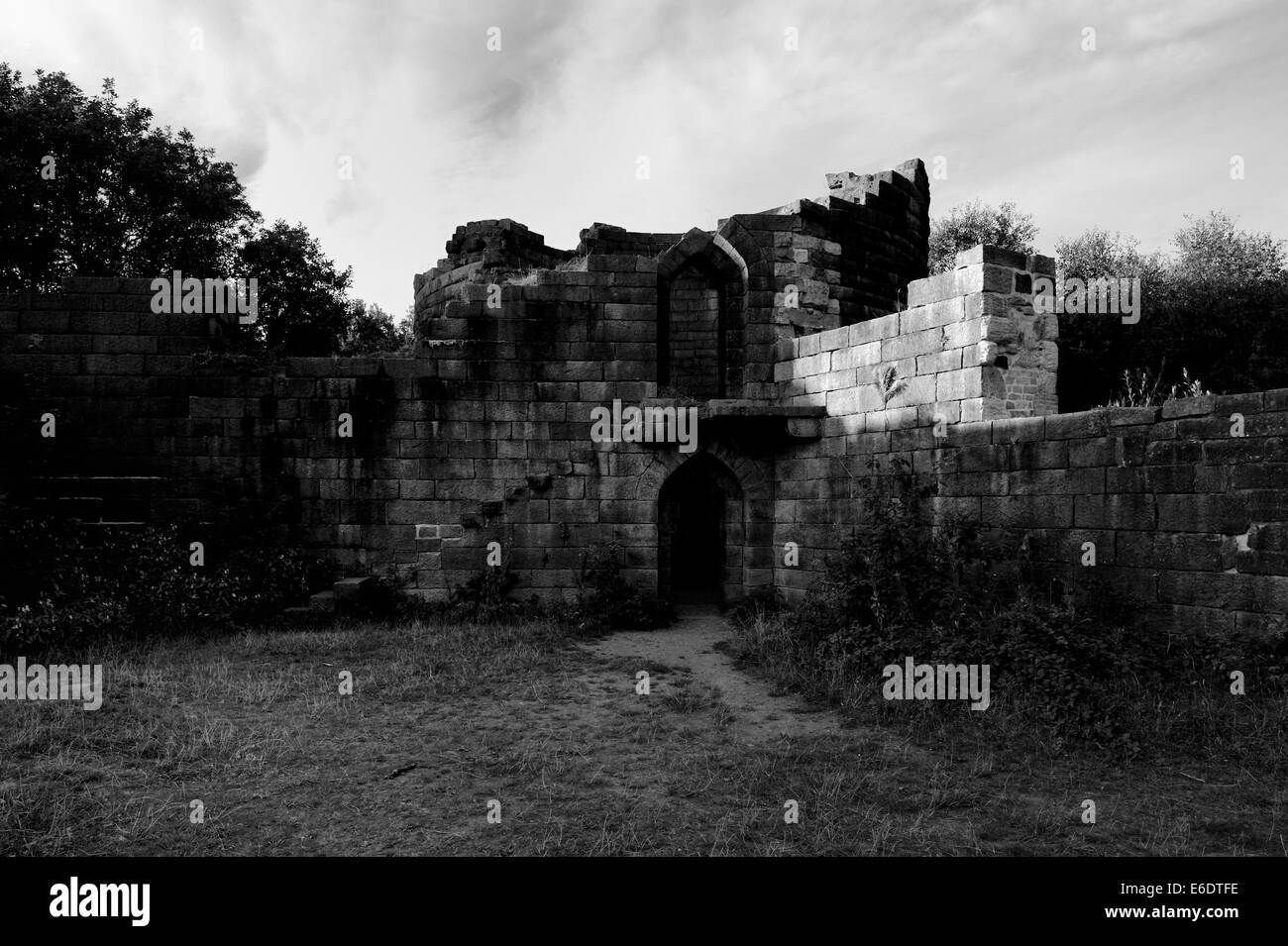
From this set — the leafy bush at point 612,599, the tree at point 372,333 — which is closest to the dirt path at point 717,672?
the leafy bush at point 612,599

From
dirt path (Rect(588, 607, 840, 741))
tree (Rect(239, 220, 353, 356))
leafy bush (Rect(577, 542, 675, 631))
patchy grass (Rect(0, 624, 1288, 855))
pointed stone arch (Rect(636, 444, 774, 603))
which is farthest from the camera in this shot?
tree (Rect(239, 220, 353, 356))

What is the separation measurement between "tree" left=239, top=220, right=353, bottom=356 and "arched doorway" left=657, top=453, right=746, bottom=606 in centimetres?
1409

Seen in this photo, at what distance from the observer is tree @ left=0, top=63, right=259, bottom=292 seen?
18656 mm

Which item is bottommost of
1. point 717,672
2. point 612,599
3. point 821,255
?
point 717,672

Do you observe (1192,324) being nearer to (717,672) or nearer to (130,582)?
(717,672)

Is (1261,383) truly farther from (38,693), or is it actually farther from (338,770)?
A: (38,693)

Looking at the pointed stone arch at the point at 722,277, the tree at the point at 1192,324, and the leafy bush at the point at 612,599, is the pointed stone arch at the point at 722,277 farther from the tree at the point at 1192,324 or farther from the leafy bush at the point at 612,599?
the tree at the point at 1192,324

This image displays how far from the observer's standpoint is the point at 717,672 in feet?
26.5

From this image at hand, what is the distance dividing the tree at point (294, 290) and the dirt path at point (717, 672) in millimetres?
17579

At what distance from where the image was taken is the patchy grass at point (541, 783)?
3.96m

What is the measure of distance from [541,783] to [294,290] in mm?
22861

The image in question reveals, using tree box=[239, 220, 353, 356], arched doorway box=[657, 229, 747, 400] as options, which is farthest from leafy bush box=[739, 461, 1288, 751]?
tree box=[239, 220, 353, 356]

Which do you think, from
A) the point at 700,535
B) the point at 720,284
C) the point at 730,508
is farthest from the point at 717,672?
the point at 700,535

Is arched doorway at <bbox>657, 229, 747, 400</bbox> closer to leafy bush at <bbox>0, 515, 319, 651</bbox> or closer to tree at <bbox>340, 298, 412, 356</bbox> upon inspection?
leafy bush at <bbox>0, 515, 319, 651</bbox>
